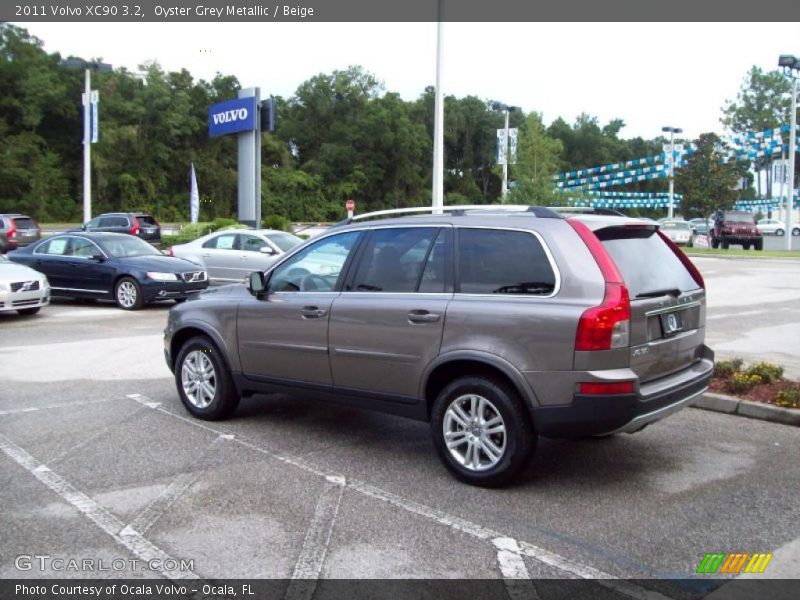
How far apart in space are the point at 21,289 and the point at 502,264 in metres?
11.4

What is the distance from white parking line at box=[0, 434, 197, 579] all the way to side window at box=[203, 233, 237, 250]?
490 inches

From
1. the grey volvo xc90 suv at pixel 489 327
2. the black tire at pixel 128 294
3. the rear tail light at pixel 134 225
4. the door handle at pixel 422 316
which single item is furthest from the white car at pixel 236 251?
the rear tail light at pixel 134 225

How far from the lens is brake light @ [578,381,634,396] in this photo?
4754 millimetres

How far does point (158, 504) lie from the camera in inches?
192

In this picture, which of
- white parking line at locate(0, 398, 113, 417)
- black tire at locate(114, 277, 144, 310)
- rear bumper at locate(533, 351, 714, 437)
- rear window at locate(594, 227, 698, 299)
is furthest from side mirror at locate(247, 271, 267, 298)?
black tire at locate(114, 277, 144, 310)

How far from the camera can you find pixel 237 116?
31.9 metres

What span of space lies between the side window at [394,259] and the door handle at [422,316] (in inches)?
9.7

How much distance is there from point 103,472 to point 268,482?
120 centimetres

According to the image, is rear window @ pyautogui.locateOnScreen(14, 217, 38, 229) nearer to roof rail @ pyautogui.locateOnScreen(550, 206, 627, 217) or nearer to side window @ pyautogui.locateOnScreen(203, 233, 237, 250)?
side window @ pyautogui.locateOnScreen(203, 233, 237, 250)

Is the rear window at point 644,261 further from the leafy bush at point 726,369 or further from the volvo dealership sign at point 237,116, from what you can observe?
the volvo dealership sign at point 237,116

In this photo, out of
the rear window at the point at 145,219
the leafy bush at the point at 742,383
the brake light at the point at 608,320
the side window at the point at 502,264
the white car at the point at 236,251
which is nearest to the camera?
the brake light at the point at 608,320

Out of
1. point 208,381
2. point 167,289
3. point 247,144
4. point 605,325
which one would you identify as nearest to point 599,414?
point 605,325

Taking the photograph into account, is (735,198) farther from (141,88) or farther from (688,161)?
(141,88)

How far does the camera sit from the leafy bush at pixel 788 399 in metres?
6.91
